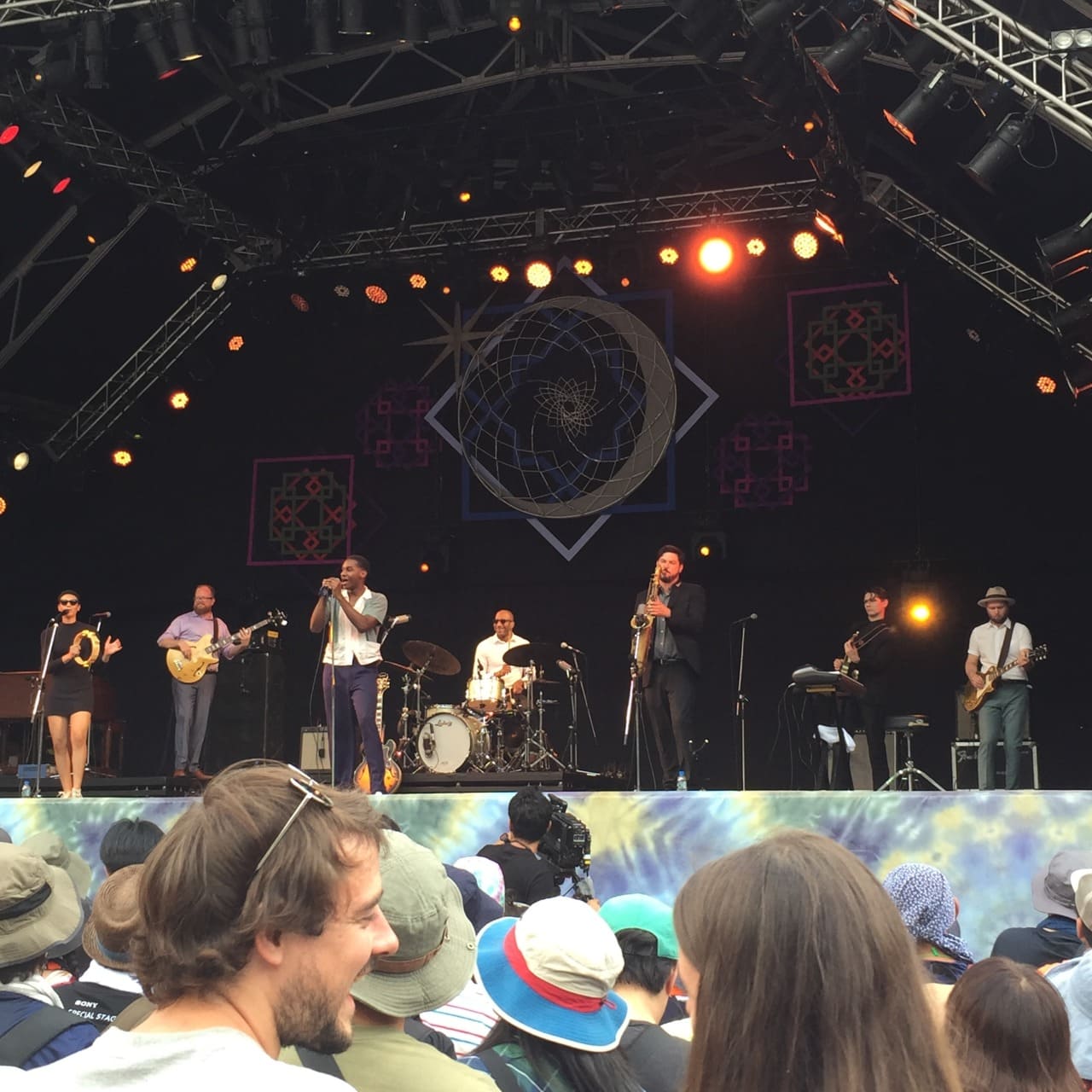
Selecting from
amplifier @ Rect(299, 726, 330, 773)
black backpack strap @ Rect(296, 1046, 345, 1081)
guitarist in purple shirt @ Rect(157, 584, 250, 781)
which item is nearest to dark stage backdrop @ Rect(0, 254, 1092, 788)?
amplifier @ Rect(299, 726, 330, 773)

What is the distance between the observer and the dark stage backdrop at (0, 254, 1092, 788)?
38.3ft

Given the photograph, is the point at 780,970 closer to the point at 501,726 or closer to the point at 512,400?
the point at 501,726

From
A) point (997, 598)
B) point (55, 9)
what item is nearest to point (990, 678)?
point (997, 598)

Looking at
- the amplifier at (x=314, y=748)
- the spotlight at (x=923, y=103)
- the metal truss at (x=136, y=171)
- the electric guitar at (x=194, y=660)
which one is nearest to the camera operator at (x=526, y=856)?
the spotlight at (x=923, y=103)

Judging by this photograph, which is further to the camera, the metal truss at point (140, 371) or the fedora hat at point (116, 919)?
the metal truss at point (140, 371)

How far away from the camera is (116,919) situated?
249 cm

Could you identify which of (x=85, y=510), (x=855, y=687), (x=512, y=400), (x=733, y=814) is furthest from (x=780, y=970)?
(x=85, y=510)

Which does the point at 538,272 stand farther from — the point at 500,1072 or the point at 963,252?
the point at 500,1072

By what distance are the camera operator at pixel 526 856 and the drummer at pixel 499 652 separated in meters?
6.54

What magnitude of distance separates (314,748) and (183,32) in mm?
6365

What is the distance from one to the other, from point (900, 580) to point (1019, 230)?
3.05 m

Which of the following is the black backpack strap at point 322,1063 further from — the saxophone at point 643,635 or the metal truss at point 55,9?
the metal truss at point 55,9

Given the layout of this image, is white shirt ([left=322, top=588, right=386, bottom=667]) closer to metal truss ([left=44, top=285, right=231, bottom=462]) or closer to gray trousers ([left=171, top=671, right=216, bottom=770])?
gray trousers ([left=171, top=671, right=216, bottom=770])

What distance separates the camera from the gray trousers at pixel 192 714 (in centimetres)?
1130
